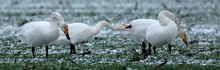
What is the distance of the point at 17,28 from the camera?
75.9 ft

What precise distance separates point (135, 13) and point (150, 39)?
52.7ft

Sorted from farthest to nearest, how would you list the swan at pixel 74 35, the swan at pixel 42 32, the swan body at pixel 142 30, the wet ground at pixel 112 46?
the swan body at pixel 142 30, the swan at pixel 74 35, the swan at pixel 42 32, the wet ground at pixel 112 46

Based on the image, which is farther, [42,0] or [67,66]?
[42,0]

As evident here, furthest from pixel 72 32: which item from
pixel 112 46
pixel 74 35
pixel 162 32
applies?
pixel 162 32

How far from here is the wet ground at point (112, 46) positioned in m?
12.8

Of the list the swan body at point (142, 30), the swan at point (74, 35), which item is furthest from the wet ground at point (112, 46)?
the swan body at point (142, 30)

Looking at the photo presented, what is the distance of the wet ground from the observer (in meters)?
12.8

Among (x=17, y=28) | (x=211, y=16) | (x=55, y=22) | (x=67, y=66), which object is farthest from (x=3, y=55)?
(x=211, y=16)

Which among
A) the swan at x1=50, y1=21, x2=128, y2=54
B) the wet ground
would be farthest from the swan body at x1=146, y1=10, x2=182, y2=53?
the swan at x1=50, y1=21, x2=128, y2=54

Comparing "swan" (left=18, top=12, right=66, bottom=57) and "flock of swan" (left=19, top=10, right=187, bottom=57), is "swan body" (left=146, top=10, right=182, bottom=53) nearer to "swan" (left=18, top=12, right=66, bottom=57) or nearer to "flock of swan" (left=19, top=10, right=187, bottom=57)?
"flock of swan" (left=19, top=10, right=187, bottom=57)

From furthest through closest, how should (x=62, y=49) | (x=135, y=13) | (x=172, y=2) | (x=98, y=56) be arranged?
(x=172, y=2)
(x=135, y=13)
(x=62, y=49)
(x=98, y=56)

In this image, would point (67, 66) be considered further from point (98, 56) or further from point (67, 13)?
point (67, 13)

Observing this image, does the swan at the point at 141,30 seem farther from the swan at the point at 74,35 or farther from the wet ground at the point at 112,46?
the swan at the point at 74,35

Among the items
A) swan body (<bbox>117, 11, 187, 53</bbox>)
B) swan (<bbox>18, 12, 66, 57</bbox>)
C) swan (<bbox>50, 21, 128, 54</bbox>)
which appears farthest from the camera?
swan body (<bbox>117, 11, 187, 53</bbox>)
